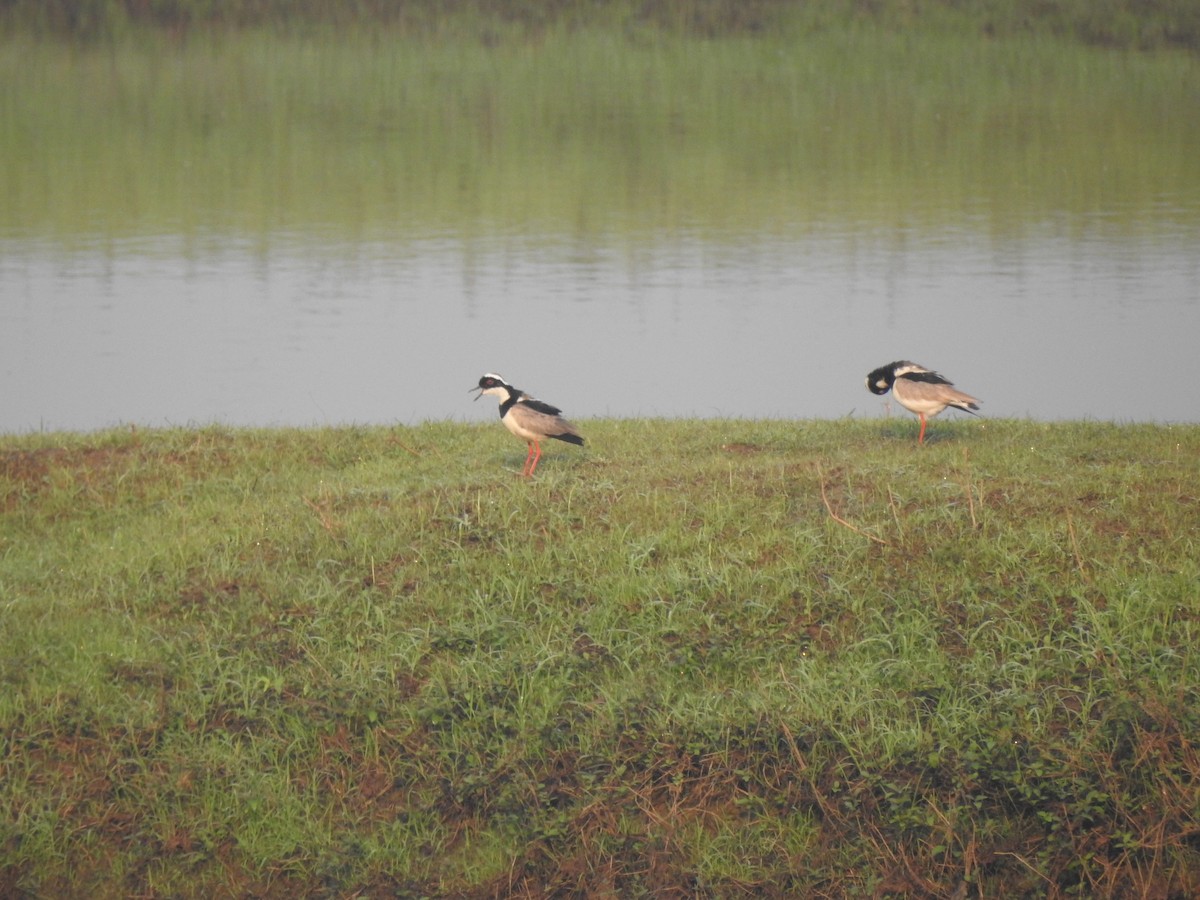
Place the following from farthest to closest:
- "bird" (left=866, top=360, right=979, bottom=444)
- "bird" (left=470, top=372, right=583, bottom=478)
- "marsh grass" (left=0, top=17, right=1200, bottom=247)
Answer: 1. "marsh grass" (left=0, top=17, right=1200, bottom=247)
2. "bird" (left=866, top=360, right=979, bottom=444)
3. "bird" (left=470, top=372, right=583, bottom=478)

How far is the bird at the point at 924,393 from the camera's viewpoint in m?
12.7

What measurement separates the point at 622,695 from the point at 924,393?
5.92m

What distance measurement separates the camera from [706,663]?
326 inches

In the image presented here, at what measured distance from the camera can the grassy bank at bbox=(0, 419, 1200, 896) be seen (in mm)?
7258

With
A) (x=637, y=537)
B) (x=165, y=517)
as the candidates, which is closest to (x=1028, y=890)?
(x=637, y=537)

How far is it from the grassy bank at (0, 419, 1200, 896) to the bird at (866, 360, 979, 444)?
230cm

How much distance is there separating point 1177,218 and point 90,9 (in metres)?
58.6

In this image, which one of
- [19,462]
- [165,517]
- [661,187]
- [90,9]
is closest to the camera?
[165,517]

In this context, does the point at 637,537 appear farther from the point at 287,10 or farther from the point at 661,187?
the point at 287,10

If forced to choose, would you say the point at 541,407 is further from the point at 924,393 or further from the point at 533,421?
the point at 924,393

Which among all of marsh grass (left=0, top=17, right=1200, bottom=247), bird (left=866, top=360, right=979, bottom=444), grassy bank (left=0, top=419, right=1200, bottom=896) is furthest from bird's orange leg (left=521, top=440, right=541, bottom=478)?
marsh grass (left=0, top=17, right=1200, bottom=247)

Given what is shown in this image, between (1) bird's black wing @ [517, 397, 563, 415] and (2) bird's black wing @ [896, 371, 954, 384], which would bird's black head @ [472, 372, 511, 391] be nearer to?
(1) bird's black wing @ [517, 397, 563, 415]

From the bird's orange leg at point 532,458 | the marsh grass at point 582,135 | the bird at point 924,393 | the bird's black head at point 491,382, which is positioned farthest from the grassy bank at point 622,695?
the marsh grass at point 582,135

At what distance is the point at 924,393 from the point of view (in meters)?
12.9
